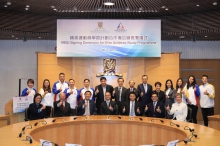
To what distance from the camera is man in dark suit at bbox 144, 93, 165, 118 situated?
6836mm

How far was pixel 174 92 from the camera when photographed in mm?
7254

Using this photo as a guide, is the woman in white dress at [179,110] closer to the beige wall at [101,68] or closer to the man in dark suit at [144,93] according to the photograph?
the man in dark suit at [144,93]

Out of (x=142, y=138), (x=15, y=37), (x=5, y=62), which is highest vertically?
(x=15, y=37)

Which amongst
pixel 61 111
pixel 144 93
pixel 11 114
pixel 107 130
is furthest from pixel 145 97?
pixel 11 114

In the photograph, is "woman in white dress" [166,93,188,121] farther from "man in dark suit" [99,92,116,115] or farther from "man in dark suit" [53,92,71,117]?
"man in dark suit" [53,92,71,117]

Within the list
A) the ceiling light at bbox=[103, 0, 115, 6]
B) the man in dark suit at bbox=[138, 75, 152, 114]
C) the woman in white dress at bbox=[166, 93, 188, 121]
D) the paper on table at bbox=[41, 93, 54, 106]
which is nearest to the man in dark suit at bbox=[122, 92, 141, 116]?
the man in dark suit at bbox=[138, 75, 152, 114]

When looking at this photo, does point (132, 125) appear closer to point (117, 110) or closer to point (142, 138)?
point (142, 138)

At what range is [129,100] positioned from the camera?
7.14 metres

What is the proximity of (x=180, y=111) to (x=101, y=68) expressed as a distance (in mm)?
3215

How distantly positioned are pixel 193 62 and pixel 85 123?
6062mm

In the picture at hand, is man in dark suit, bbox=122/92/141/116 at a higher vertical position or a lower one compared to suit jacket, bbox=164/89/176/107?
lower

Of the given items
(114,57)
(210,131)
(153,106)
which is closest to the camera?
(210,131)

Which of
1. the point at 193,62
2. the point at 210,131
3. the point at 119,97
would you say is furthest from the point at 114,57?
Result: the point at 210,131

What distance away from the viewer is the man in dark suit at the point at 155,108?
6.84 m
